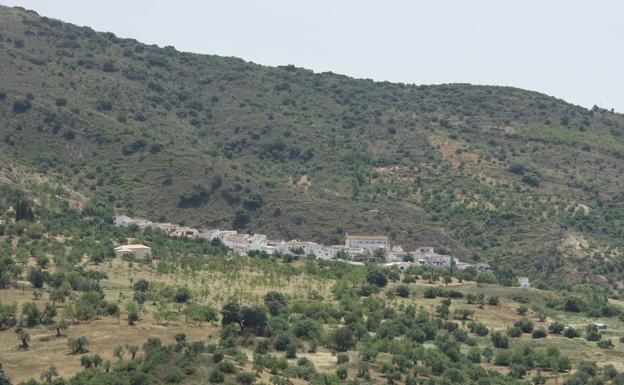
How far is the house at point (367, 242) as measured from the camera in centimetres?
12406

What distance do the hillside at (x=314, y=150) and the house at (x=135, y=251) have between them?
27780 mm

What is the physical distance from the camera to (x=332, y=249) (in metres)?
120

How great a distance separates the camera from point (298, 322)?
77.2 m

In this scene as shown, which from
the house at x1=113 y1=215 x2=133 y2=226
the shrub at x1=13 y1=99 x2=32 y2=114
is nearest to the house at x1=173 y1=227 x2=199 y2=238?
the house at x1=113 y1=215 x2=133 y2=226

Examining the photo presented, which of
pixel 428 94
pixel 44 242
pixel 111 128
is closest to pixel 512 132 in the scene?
pixel 428 94

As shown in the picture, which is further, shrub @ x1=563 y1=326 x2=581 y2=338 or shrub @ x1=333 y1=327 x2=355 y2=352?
shrub @ x1=563 y1=326 x2=581 y2=338

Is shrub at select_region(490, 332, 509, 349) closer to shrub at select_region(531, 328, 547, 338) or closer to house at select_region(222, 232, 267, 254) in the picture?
shrub at select_region(531, 328, 547, 338)

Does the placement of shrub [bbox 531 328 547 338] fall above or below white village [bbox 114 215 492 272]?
below

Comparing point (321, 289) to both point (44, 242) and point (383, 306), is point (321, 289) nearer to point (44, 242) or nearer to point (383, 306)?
point (383, 306)

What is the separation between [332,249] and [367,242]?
18.8 feet

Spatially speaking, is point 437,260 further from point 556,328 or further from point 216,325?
point 216,325

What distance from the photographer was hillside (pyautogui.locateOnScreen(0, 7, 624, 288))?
13150cm

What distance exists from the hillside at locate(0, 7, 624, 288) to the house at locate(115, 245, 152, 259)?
2778cm

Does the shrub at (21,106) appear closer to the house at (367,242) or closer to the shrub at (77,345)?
the house at (367,242)
